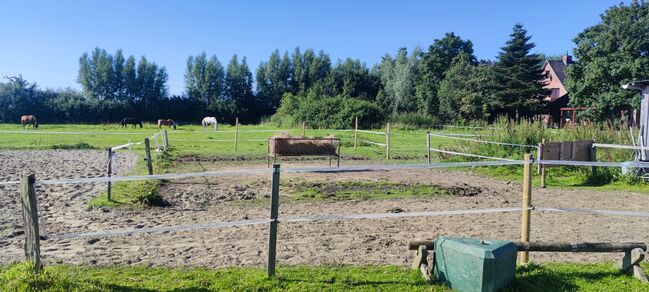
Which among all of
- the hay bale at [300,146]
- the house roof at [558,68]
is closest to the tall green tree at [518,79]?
the house roof at [558,68]

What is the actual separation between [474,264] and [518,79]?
48468 millimetres

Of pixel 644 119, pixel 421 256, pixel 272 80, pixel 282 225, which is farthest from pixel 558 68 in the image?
pixel 421 256

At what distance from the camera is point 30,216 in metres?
4.06

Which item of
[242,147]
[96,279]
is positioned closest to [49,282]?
[96,279]

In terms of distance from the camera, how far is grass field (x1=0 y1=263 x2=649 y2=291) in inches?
164

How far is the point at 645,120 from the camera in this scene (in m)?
12.6

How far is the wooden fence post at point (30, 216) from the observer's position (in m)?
4.03

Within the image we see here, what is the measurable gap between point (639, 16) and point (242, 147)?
1294 inches

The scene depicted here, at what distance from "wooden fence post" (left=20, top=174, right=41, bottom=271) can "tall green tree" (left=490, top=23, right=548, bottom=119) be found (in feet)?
158

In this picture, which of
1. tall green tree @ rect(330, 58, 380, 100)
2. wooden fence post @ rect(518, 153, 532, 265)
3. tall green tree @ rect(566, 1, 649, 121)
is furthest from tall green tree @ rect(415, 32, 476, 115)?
wooden fence post @ rect(518, 153, 532, 265)

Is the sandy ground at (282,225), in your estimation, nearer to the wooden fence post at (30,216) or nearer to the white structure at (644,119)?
the wooden fence post at (30,216)

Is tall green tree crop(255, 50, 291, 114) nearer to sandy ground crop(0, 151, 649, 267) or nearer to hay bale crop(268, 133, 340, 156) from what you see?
hay bale crop(268, 133, 340, 156)

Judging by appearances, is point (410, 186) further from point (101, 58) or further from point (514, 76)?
point (101, 58)

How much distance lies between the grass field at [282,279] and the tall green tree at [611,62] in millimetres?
A: 34144
